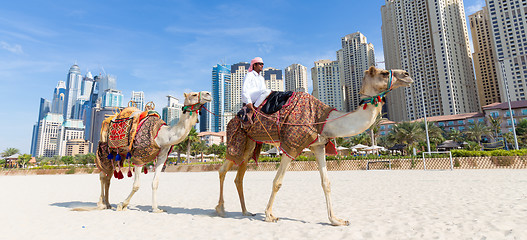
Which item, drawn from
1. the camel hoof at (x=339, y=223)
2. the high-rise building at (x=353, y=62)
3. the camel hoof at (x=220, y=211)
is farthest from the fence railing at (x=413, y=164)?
the high-rise building at (x=353, y=62)

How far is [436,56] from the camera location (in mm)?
95000

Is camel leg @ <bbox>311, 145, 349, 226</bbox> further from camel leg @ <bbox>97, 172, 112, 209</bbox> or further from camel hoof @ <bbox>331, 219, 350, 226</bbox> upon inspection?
camel leg @ <bbox>97, 172, 112, 209</bbox>

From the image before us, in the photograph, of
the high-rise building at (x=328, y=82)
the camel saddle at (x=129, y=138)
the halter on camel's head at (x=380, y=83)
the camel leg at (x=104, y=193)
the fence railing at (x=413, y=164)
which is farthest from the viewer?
the high-rise building at (x=328, y=82)

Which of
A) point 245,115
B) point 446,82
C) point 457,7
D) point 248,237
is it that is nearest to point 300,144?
point 245,115

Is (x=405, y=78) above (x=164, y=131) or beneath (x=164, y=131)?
above

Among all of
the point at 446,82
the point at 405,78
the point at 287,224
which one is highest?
the point at 446,82

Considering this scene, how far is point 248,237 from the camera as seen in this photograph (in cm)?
389

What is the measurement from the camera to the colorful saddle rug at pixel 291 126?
4.45 meters

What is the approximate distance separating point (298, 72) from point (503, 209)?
5320 inches

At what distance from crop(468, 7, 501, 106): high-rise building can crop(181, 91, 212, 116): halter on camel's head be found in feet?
462

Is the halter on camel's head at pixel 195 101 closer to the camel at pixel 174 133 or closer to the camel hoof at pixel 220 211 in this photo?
the camel at pixel 174 133

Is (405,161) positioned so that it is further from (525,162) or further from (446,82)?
(446,82)

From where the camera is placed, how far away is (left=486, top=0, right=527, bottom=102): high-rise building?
8444 centimetres

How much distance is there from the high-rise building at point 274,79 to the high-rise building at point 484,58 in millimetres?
88798
